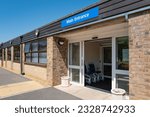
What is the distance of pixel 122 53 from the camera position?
501cm

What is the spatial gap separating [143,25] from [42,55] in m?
6.57

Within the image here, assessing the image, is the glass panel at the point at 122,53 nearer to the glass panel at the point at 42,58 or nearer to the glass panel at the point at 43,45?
the glass panel at the point at 43,45

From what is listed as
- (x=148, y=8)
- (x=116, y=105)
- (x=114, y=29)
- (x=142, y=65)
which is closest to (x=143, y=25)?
(x=148, y=8)

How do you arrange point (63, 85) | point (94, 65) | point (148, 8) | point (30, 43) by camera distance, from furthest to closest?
point (30, 43) < point (94, 65) < point (63, 85) < point (148, 8)

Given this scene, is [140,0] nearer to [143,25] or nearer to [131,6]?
[131,6]

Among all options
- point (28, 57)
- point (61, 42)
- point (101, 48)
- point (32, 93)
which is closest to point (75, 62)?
point (61, 42)

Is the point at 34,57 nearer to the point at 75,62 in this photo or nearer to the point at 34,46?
the point at 34,46

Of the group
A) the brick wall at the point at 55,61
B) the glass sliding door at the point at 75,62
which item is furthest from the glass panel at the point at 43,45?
the glass sliding door at the point at 75,62

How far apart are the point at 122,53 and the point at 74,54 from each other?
9.84ft

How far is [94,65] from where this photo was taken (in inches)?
343

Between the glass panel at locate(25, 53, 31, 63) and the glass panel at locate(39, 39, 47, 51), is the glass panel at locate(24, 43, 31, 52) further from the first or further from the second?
the glass panel at locate(39, 39, 47, 51)

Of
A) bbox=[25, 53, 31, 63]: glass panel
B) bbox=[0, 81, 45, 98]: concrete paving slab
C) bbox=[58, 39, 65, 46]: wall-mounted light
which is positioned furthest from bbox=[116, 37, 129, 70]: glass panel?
bbox=[25, 53, 31, 63]: glass panel

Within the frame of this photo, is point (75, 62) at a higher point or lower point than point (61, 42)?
lower

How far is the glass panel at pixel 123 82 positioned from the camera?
15.7ft
